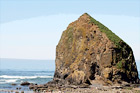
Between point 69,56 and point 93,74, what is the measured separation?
10255 millimetres

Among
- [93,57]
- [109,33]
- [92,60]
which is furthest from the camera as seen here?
[109,33]

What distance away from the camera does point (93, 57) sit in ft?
265

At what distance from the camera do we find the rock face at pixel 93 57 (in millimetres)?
77812

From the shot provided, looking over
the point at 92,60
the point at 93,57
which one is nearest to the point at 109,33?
the point at 93,57

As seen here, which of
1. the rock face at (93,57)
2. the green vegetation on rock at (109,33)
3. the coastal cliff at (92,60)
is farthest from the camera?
the green vegetation on rock at (109,33)

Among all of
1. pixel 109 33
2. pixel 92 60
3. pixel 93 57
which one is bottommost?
pixel 92 60

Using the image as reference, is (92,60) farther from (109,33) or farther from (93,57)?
(109,33)

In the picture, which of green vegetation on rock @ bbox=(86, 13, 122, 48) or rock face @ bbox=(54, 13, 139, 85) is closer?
rock face @ bbox=(54, 13, 139, 85)

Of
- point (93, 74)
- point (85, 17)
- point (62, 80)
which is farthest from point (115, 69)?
point (85, 17)

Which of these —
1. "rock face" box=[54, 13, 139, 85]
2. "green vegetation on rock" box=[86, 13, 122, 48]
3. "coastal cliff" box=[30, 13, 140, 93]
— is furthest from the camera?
"green vegetation on rock" box=[86, 13, 122, 48]

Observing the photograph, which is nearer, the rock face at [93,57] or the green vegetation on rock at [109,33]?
the rock face at [93,57]

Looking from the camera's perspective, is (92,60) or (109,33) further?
(109,33)

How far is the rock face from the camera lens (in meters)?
77.8

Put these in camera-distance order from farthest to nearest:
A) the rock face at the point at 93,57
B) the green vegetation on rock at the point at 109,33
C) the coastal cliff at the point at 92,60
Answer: the green vegetation on rock at the point at 109,33 < the rock face at the point at 93,57 < the coastal cliff at the point at 92,60
